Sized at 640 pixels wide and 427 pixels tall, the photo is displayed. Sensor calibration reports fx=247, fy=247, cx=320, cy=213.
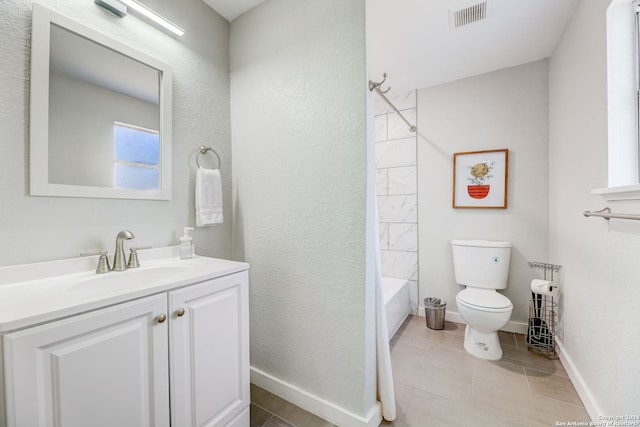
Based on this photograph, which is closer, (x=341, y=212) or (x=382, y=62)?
(x=341, y=212)

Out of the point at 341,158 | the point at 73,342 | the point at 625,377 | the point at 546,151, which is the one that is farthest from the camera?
the point at 546,151

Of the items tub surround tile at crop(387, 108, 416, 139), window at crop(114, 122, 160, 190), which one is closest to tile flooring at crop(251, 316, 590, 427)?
window at crop(114, 122, 160, 190)

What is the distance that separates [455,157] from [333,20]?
5.81ft

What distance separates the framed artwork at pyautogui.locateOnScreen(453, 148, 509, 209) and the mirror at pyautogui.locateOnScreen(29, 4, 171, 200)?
2.47 meters

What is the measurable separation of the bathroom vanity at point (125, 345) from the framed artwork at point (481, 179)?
2204 mm

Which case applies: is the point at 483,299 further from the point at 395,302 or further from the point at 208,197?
the point at 208,197

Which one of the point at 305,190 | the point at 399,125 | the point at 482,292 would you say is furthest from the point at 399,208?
the point at 305,190

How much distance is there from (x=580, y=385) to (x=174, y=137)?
9.31 ft

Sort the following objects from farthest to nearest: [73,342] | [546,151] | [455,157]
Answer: [455,157] < [546,151] < [73,342]

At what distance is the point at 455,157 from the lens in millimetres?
2457

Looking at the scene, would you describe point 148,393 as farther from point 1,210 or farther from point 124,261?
point 1,210

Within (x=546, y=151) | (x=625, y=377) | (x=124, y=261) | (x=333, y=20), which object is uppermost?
(x=333, y=20)

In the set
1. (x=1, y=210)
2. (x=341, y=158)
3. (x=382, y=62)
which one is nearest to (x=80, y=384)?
(x=1, y=210)

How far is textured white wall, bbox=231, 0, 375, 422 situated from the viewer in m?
1.28
